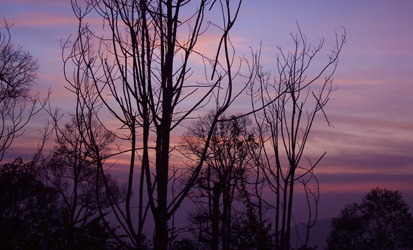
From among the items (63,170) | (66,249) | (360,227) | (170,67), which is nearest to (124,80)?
(170,67)

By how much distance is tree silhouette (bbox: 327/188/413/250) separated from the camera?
30.8 meters

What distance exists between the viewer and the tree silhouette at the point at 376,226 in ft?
101

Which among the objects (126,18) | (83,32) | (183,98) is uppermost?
(83,32)

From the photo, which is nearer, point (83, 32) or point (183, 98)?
point (183, 98)

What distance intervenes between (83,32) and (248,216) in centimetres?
648

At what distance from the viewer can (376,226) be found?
32406mm

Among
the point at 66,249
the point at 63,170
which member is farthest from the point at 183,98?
the point at 63,170

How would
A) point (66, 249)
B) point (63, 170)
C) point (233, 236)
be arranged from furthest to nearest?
point (63, 170), point (233, 236), point (66, 249)

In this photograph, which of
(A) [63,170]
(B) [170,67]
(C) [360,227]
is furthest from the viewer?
(C) [360,227]

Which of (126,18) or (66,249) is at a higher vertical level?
(126,18)

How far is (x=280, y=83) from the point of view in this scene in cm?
650

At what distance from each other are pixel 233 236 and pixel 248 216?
59 centimetres

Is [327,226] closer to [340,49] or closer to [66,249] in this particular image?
[340,49]

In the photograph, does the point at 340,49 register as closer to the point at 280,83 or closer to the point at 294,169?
the point at 280,83
